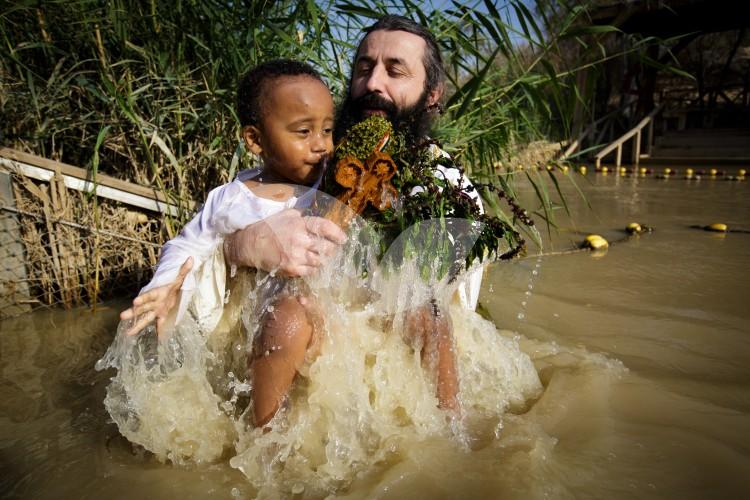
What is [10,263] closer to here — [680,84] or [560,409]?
[560,409]

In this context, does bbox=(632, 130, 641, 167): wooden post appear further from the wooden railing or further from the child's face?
the child's face

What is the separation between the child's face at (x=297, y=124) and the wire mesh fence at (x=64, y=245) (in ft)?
5.16

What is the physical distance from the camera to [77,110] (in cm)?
284

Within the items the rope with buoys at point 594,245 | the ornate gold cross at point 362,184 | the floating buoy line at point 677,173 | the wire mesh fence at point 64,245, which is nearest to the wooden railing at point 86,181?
the wire mesh fence at point 64,245

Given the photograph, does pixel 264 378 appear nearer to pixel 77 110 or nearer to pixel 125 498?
pixel 125 498

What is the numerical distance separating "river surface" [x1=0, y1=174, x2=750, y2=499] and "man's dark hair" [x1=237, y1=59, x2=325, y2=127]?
4.11 feet

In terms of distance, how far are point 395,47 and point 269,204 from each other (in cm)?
99

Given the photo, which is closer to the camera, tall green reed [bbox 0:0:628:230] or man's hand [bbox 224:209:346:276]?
man's hand [bbox 224:209:346:276]

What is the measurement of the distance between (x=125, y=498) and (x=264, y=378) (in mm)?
517

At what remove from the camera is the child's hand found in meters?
1.46

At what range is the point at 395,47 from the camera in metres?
2.12

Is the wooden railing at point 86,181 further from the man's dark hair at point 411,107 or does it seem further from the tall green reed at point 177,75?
the man's dark hair at point 411,107

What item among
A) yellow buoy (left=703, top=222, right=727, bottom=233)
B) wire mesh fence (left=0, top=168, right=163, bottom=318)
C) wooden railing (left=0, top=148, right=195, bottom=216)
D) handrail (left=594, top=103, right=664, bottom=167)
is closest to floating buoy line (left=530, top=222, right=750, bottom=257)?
yellow buoy (left=703, top=222, right=727, bottom=233)

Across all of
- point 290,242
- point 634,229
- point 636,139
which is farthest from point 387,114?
point 636,139
